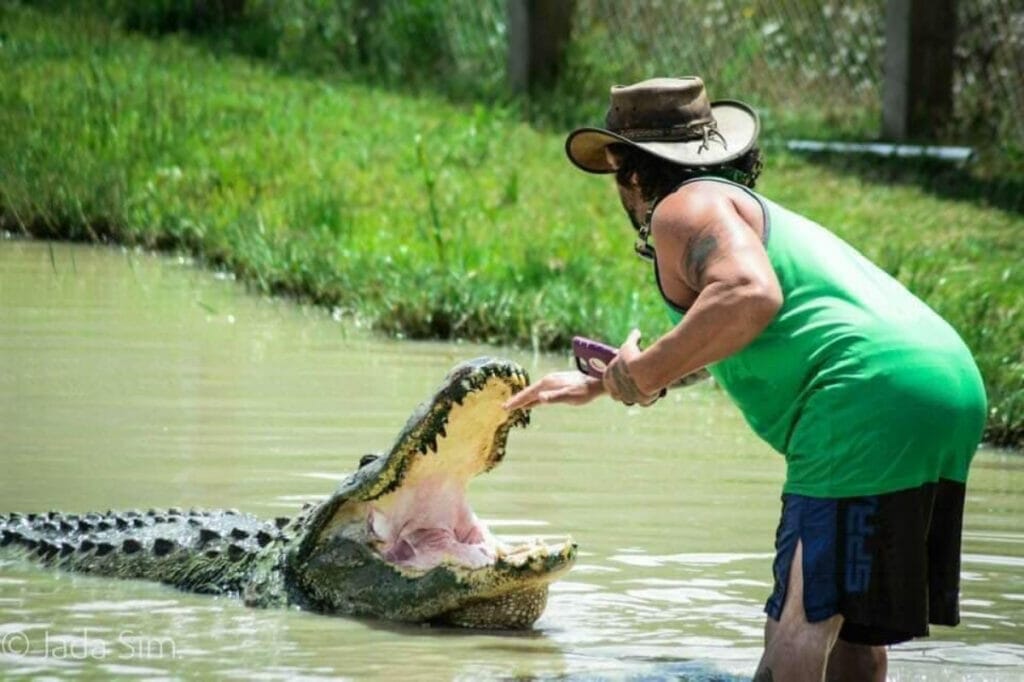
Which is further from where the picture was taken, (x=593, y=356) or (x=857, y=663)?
(x=857, y=663)

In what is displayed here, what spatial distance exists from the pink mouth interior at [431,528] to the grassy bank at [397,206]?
2.99 metres

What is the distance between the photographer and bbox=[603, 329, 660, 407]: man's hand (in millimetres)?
4227

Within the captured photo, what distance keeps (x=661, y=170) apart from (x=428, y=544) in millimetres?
1374

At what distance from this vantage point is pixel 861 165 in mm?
12414

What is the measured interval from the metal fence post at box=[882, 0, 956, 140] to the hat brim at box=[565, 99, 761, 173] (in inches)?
324

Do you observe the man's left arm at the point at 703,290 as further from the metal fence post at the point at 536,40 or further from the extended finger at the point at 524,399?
the metal fence post at the point at 536,40

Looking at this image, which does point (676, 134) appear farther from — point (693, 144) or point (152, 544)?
point (152, 544)

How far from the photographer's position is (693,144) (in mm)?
4398

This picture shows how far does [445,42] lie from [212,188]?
4.14m

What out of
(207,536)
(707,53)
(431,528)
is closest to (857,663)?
(431,528)

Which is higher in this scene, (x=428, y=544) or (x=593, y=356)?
(x=593, y=356)

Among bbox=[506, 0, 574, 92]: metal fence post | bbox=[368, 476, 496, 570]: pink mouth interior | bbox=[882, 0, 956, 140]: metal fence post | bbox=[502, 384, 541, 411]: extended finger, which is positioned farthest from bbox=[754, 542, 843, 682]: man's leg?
bbox=[506, 0, 574, 92]: metal fence post

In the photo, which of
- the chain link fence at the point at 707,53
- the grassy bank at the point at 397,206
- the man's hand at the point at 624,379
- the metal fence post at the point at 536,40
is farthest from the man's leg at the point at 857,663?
the metal fence post at the point at 536,40

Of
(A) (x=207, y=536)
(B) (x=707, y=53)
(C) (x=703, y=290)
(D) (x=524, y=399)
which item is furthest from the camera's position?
(B) (x=707, y=53)
